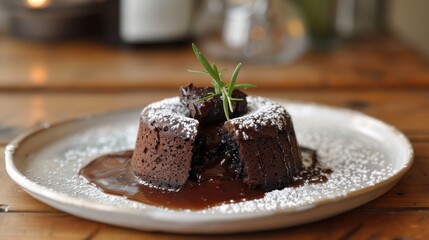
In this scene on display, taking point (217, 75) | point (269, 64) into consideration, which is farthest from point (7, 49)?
point (217, 75)

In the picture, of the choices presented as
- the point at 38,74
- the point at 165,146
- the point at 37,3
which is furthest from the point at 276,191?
the point at 37,3

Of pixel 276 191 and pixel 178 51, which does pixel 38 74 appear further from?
pixel 276 191

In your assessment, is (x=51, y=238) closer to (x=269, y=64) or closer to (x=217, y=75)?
(x=217, y=75)

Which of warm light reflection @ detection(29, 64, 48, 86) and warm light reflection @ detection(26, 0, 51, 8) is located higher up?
warm light reflection @ detection(26, 0, 51, 8)

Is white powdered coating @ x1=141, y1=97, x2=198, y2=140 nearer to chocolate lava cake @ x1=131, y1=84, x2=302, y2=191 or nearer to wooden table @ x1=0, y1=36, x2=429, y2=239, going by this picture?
chocolate lava cake @ x1=131, y1=84, x2=302, y2=191

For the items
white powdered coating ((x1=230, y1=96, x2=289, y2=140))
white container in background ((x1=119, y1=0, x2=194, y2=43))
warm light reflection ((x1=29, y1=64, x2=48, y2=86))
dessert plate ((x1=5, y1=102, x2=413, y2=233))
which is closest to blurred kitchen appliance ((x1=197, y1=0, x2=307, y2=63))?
white container in background ((x1=119, y1=0, x2=194, y2=43))

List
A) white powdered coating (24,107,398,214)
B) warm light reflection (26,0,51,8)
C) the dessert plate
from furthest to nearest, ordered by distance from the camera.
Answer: warm light reflection (26,0,51,8) → white powdered coating (24,107,398,214) → the dessert plate

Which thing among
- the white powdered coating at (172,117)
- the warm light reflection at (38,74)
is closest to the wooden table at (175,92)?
the warm light reflection at (38,74)

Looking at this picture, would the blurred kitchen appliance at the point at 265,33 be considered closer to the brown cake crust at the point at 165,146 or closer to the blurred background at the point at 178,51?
the blurred background at the point at 178,51
